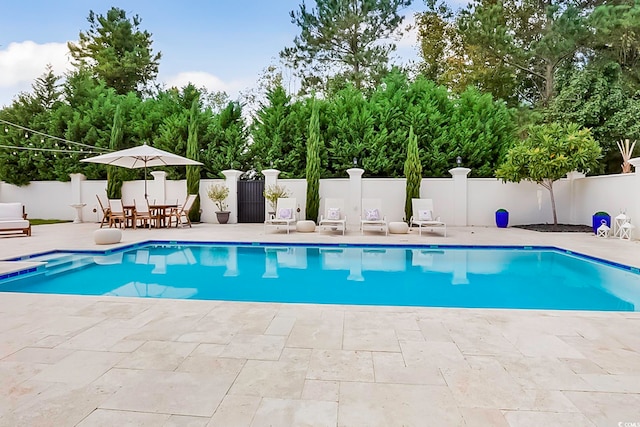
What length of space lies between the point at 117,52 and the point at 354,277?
20799 millimetres

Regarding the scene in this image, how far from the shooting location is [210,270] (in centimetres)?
655

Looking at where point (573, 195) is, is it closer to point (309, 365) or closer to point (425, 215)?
point (425, 215)

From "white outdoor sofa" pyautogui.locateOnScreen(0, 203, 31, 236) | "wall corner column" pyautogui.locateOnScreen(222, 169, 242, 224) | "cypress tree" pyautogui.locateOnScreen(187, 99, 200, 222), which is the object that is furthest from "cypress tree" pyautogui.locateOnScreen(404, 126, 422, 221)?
"white outdoor sofa" pyautogui.locateOnScreen(0, 203, 31, 236)

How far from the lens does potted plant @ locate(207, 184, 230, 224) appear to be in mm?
13539

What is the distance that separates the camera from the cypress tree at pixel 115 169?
1417cm

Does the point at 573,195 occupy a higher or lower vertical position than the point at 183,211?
higher

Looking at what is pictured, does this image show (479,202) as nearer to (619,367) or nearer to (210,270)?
(210,270)

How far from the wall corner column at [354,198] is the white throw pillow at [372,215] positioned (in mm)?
2145

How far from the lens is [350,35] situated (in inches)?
685

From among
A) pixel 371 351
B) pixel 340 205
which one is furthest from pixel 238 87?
pixel 371 351

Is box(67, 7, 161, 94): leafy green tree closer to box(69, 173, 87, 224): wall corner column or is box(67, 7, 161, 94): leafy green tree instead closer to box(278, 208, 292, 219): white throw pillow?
box(69, 173, 87, 224): wall corner column

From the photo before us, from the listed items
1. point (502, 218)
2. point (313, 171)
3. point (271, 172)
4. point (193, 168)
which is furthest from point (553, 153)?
point (193, 168)

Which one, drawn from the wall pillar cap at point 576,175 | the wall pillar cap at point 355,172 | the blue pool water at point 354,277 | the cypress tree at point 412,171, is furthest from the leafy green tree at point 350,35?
the blue pool water at point 354,277

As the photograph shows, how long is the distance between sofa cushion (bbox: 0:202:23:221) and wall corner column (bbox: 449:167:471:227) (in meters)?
12.7
